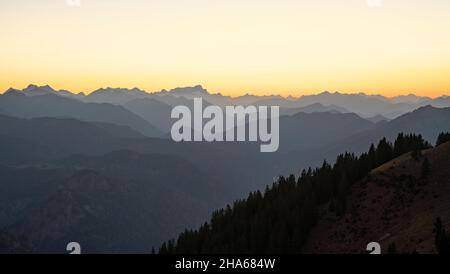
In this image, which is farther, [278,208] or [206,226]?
[206,226]

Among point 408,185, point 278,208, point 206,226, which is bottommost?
point 206,226

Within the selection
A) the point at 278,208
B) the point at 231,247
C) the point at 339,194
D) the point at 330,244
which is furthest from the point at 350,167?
the point at 231,247

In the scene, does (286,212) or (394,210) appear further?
(286,212)

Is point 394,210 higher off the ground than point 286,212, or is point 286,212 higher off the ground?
point 394,210

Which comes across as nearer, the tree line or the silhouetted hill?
the silhouetted hill

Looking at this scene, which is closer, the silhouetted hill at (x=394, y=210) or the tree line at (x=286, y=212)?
the silhouetted hill at (x=394, y=210)

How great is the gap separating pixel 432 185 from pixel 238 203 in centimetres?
5565

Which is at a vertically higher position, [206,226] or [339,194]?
[339,194]
